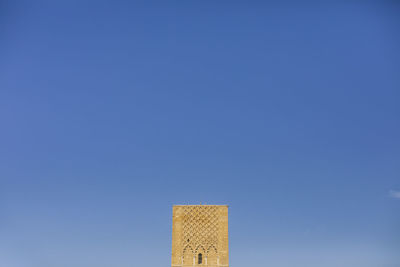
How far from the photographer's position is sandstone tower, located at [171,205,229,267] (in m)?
41.2

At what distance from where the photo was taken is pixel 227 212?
42281 mm

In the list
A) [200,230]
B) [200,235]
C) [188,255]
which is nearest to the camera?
[188,255]

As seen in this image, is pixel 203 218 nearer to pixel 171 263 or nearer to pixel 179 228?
pixel 179 228

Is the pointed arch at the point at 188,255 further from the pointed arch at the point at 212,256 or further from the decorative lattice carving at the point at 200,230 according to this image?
the pointed arch at the point at 212,256

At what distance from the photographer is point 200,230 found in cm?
4191

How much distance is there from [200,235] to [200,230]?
45cm

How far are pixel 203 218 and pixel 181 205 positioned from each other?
2369 millimetres

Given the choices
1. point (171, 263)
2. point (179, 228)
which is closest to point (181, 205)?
point (179, 228)

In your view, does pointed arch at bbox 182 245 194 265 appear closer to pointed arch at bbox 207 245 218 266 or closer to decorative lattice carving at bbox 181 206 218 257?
decorative lattice carving at bbox 181 206 218 257

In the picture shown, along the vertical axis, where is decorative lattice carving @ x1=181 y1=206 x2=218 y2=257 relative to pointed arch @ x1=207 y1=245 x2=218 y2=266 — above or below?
above

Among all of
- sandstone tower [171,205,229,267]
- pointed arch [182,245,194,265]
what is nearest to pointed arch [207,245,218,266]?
sandstone tower [171,205,229,267]

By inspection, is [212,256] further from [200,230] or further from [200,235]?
[200,230]

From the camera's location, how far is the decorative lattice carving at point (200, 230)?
41438 millimetres

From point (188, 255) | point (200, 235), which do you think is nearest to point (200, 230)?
point (200, 235)
